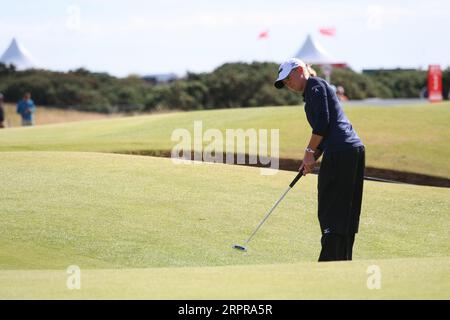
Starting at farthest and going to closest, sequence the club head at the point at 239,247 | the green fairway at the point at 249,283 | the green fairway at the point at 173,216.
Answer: the club head at the point at 239,247, the green fairway at the point at 173,216, the green fairway at the point at 249,283

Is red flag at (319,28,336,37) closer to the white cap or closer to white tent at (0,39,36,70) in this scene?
white tent at (0,39,36,70)

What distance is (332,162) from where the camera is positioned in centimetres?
1084

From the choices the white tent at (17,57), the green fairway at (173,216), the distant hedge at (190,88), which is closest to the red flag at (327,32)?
the distant hedge at (190,88)

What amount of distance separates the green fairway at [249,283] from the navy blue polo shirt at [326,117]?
1925 millimetres

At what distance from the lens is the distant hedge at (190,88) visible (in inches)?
2388

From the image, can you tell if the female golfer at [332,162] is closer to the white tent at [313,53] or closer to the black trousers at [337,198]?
the black trousers at [337,198]

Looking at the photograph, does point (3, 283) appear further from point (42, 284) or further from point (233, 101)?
point (233, 101)

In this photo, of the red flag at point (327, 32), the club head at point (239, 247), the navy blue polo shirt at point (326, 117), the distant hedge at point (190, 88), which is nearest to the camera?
the navy blue polo shirt at point (326, 117)

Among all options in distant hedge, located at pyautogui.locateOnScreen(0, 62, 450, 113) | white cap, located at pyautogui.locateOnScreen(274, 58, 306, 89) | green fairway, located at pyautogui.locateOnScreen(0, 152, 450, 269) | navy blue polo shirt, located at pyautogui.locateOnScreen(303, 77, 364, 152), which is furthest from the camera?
distant hedge, located at pyautogui.locateOnScreen(0, 62, 450, 113)

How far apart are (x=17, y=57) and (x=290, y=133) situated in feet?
146

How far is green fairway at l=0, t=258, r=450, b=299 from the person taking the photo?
7.39 metres

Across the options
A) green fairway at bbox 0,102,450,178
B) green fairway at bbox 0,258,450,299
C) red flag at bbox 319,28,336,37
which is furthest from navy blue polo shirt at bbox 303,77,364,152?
red flag at bbox 319,28,336,37

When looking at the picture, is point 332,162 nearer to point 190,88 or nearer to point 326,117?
point 326,117

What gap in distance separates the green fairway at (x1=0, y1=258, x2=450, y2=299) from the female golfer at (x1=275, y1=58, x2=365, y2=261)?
1479 mm
